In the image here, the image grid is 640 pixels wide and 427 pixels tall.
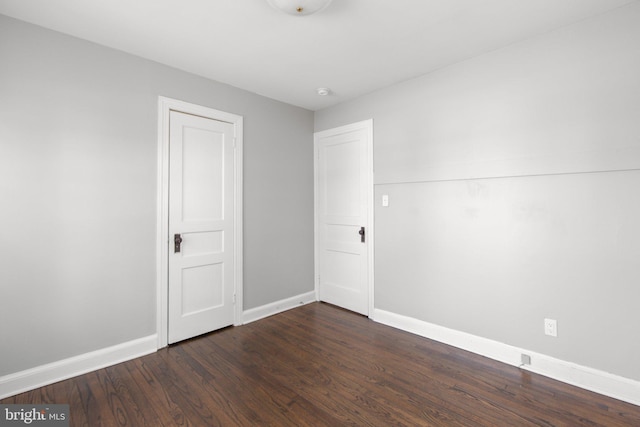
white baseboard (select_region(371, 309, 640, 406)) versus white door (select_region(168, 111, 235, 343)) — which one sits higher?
white door (select_region(168, 111, 235, 343))

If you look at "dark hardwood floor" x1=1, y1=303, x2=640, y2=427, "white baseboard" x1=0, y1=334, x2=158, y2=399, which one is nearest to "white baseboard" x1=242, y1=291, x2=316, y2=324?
"dark hardwood floor" x1=1, y1=303, x2=640, y2=427

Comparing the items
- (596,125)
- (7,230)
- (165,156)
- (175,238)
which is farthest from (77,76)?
(596,125)

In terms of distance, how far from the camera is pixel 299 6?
1.80 metres

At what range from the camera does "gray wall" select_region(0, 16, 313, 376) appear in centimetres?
207

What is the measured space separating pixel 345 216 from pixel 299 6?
2.40m

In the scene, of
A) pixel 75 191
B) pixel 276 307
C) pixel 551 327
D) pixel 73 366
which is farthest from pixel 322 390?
pixel 75 191

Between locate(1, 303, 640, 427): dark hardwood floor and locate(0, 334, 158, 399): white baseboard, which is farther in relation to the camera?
locate(0, 334, 158, 399): white baseboard

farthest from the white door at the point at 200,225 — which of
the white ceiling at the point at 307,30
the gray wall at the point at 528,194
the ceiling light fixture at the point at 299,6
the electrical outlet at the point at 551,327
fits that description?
the electrical outlet at the point at 551,327

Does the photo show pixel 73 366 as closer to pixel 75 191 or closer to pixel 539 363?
pixel 75 191

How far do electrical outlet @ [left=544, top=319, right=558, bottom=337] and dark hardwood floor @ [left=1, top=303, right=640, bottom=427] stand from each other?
0.34 meters

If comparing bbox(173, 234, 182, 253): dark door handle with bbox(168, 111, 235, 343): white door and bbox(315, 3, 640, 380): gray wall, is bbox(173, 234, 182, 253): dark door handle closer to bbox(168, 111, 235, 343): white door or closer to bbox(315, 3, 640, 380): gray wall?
bbox(168, 111, 235, 343): white door

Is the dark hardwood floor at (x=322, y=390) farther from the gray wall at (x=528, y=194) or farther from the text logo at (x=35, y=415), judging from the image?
the gray wall at (x=528, y=194)

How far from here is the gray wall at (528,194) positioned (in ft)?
6.59

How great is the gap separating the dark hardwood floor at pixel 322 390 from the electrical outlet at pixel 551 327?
0.34m
